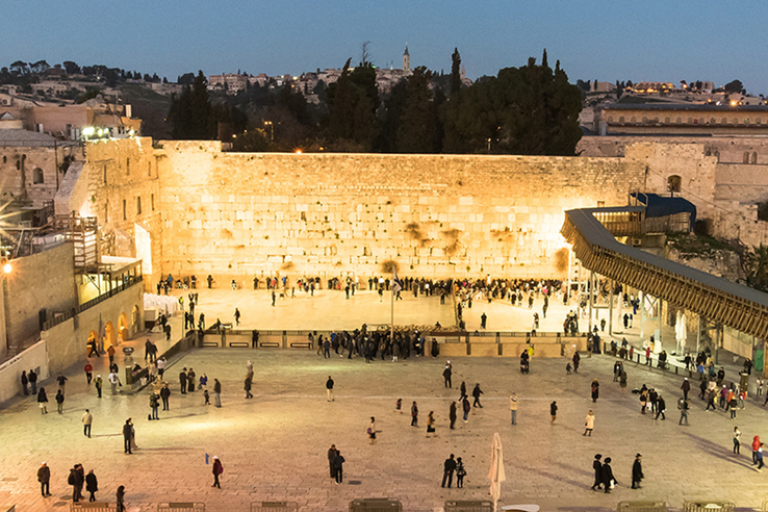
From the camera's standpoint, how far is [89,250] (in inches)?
829

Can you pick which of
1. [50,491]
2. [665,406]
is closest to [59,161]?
[50,491]

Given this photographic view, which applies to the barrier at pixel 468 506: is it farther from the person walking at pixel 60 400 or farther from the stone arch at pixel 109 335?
the stone arch at pixel 109 335

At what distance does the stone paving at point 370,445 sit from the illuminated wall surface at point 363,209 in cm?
1106

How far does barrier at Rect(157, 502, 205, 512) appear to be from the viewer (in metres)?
11.0

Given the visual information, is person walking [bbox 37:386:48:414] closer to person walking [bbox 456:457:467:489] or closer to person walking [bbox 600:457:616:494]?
person walking [bbox 456:457:467:489]

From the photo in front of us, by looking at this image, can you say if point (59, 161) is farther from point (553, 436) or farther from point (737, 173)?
point (737, 173)

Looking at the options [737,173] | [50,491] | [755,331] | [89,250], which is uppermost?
[737,173]

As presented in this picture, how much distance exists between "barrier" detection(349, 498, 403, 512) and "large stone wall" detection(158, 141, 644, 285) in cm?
1886

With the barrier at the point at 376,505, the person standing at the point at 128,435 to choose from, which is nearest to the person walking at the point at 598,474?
the barrier at the point at 376,505

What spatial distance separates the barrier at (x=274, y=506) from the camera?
11.0m

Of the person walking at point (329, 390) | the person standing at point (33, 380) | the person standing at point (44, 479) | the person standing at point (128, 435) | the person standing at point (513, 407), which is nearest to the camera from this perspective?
the person standing at point (44, 479)

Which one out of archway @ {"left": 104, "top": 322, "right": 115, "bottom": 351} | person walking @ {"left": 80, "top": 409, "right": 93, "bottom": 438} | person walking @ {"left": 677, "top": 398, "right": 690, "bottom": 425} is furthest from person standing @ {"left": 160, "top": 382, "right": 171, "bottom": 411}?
person walking @ {"left": 677, "top": 398, "right": 690, "bottom": 425}

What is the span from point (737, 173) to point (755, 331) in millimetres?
18738

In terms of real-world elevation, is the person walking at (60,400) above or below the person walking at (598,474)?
above
